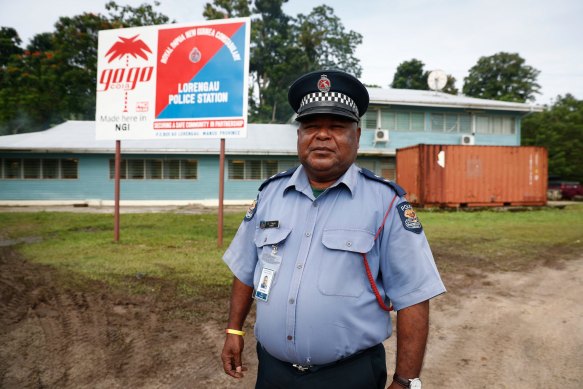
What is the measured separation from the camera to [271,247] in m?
1.79

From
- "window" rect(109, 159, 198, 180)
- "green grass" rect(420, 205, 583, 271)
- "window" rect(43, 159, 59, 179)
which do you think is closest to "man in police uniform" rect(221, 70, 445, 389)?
"green grass" rect(420, 205, 583, 271)

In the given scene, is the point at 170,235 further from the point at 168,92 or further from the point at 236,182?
the point at 236,182

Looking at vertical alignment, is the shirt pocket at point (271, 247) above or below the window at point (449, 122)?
below

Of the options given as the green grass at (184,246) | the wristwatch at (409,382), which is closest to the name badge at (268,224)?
the wristwatch at (409,382)

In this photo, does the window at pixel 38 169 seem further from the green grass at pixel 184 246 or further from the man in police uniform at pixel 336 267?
the man in police uniform at pixel 336 267

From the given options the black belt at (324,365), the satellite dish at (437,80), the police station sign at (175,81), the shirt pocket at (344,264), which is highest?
the satellite dish at (437,80)

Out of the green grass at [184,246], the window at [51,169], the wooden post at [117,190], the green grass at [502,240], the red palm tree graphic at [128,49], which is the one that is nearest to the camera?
the green grass at [184,246]

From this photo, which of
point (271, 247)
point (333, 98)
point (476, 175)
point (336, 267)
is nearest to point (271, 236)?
point (271, 247)

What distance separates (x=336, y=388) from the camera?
1608 mm

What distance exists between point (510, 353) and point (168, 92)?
7.71 m

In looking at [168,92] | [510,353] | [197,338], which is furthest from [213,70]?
[510,353]

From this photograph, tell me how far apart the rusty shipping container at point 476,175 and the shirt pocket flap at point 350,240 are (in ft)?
52.6

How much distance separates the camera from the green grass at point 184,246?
585cm

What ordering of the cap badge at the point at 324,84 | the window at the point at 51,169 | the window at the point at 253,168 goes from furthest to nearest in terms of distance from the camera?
the window at the point at 253,168 < the window at the point at 51,169 < the cap badge at the point at 324,84
